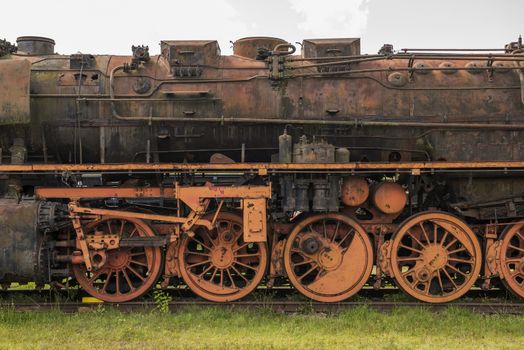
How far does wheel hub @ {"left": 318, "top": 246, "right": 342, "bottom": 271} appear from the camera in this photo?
27.1ft

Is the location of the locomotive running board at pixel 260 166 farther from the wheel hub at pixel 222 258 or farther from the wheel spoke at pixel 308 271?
the wheel spoke at pixel 308 271

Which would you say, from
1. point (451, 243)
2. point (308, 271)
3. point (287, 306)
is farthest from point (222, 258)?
point (451, 243)

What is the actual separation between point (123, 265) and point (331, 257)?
3.39 meters

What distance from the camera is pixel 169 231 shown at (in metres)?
8.30

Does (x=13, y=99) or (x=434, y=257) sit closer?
(x=13, y=99)

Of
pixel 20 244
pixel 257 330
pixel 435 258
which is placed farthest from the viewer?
pixel 435 258

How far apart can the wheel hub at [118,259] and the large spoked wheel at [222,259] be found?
90 cm

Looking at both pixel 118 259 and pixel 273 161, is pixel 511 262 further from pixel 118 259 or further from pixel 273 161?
pixel 118 259

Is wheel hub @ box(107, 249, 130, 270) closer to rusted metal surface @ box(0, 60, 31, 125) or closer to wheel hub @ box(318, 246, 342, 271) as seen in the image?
rusted metal surface @ box(0, 60, 31, 125)

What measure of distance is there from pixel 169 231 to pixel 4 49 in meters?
4.24

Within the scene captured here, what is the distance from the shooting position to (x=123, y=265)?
8391mm

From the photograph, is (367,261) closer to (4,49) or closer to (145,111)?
(145,111)

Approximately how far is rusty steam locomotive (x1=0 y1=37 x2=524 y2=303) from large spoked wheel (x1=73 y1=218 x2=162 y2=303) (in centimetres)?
3

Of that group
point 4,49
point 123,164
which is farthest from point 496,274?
point 4,49
